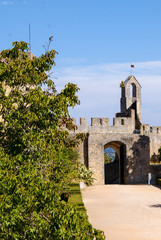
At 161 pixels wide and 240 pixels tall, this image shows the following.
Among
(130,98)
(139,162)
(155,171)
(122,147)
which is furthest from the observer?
(130,98)

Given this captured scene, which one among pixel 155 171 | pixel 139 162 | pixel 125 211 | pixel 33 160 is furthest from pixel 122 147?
pixel 33 160

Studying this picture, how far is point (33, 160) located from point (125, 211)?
11058 mm

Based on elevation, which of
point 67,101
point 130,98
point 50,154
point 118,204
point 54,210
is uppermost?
point 130,98

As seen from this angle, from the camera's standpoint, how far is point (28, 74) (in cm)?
1366

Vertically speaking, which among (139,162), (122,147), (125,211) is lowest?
(125,211)

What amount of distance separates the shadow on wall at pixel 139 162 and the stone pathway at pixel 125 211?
442cm

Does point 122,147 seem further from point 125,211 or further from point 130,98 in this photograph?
point 125,211

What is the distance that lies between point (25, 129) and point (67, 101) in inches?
68.1

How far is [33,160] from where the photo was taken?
453 inches

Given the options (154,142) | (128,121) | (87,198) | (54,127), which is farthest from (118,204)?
(154,142)

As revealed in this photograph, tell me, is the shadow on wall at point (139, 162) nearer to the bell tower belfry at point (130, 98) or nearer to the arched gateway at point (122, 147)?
the arched gateway at point (122, 147)

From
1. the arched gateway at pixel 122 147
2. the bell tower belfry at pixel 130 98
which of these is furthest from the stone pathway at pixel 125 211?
the bell tower belfry at pixel 130 98

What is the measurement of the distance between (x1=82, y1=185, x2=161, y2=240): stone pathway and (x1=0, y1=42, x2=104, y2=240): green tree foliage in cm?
455

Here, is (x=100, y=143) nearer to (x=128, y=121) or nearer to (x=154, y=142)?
(x=128, y=121)
